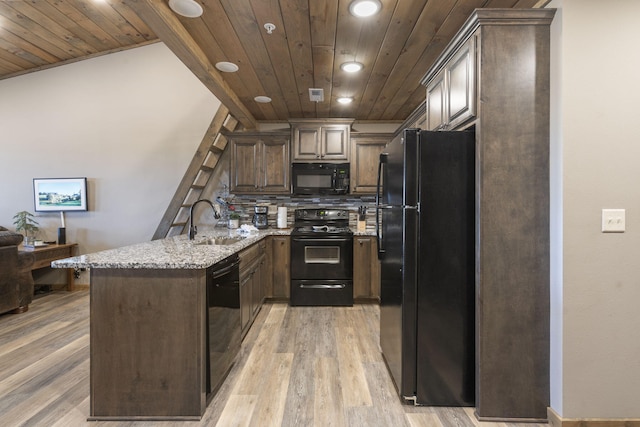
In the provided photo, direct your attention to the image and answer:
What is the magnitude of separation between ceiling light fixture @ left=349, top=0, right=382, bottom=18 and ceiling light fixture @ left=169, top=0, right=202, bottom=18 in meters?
0.97

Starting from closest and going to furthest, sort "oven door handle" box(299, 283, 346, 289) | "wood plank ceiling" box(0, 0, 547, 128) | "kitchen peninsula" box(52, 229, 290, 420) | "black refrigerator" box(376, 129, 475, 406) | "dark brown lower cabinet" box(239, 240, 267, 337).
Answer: "kitchen peninsula" box(52, 229, 290, 420) < "black refrigerator" box(376, 129, 475, 406) < "wood plank ceiling" box(0, 0, 547, 128) < "dark brown lower cabinet" box(239, 240, 267, 337) < "oven door handle" box(299, 283, 346, 289)

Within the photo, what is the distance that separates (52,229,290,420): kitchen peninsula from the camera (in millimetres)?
1742

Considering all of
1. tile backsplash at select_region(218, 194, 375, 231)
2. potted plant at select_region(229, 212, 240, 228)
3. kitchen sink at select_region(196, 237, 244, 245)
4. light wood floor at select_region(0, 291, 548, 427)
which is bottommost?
light wood floor at select_region(0, 291, 548, 427)

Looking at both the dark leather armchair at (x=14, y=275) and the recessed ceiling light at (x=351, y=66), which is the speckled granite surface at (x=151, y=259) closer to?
the recessed ceiling light at (x=351, y=66)

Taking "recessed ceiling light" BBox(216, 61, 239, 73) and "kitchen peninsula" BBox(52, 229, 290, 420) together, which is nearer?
"kitchen peninsula" BBox(52, 229, 290, 420)

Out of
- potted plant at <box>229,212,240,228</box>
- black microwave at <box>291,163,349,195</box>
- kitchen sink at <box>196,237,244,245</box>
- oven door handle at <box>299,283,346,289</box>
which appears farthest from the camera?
potted plant at <box>229,212,240,228</box>

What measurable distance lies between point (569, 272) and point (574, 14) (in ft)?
4.41

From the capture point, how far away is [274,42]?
8.04ft

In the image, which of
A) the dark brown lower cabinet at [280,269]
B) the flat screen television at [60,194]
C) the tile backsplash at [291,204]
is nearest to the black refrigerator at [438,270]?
the dark brown lower cabinet at [280,269]

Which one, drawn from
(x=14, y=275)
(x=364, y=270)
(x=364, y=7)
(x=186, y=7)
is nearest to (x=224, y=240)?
(x=364, y=270)

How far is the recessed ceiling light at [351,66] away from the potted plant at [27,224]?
15.0 feet

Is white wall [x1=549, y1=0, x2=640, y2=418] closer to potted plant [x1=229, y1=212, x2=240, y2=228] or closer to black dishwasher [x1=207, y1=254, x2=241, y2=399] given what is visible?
black dishwasher [x1=207, y1=254, x2=241, y2=399]

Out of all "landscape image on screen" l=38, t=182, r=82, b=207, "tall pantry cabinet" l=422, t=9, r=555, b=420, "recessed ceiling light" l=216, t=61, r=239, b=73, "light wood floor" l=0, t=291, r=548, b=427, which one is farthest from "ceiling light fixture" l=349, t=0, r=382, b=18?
"landscape image on screen" l=38, t=182, r=82, b=207

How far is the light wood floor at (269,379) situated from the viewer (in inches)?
70.3
